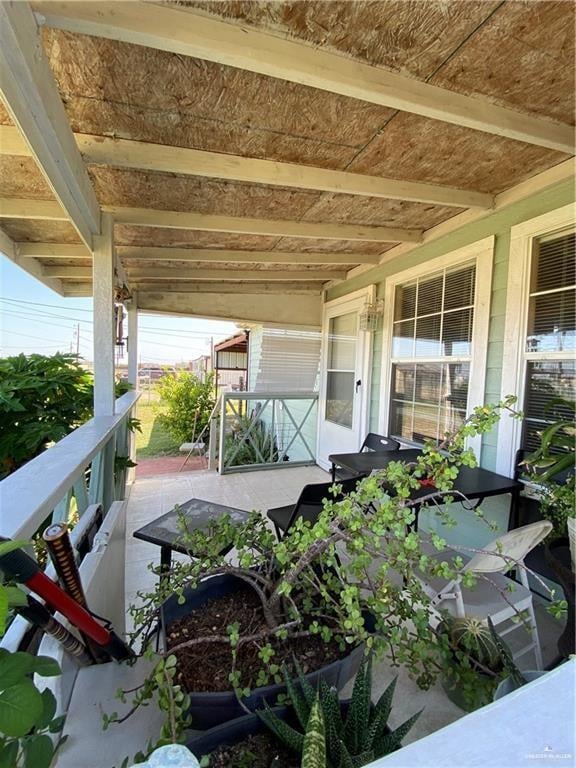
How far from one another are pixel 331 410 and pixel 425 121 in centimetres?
358

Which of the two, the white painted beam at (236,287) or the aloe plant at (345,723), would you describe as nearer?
the aloe plant at (345,723)

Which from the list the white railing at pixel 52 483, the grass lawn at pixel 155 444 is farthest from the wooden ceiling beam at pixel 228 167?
the grass lawn at pixel 155 444

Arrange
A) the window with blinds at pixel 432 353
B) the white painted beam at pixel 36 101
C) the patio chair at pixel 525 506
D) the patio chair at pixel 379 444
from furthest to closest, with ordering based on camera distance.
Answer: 1. the patio chair at pixel 379 444
2. the window with blinds at pixel 432 353
3. the patio chair at pixel 525 506
4. the white painted beam at pixel 36 101

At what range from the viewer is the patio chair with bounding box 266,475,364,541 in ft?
6.23

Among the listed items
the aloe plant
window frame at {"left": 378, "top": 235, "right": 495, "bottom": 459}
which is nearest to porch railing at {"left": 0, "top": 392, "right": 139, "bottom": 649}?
the aloe plant

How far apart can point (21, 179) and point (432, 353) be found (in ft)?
9.89

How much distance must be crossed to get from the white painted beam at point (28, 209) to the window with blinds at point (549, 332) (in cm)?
289

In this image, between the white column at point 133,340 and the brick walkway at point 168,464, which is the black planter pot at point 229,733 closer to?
the white column at point 133,340

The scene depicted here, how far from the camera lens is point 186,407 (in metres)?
7.10

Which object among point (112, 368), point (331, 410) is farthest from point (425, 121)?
point (331, 410)

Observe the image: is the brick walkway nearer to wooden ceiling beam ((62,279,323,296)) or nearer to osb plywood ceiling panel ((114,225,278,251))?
wooden ceiling beam ((62,279,323,296))

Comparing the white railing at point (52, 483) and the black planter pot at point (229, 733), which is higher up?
the white railing at point (52, 483)

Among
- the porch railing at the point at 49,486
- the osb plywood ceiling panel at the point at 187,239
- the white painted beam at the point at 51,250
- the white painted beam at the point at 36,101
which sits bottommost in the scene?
the porch railing at the point at 49,486

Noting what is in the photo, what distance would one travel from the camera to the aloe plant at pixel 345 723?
2.10ft
